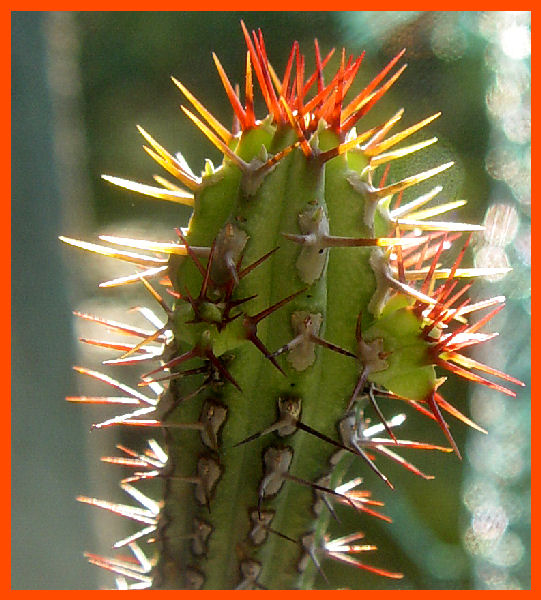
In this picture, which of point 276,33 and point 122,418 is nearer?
point 122,418

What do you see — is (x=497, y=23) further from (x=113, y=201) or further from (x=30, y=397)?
(x=30, y=397)

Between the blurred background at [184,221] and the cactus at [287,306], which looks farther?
the blurred background at [184,221]

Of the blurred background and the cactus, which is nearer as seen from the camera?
the cactus

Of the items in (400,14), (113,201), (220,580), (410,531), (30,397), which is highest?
(400,14)

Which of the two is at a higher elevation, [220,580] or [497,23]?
[497,23]

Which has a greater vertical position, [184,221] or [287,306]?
[184,221]

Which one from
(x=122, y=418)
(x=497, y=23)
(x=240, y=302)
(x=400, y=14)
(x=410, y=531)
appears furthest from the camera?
(x=410, y=531)

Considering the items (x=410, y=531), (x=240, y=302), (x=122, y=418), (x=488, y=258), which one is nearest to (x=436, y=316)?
(x=240, y=302)

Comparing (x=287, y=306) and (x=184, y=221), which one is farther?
(x=184, y=221)
